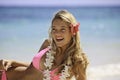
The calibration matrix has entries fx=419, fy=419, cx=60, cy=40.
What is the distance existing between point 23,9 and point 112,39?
14.3ft

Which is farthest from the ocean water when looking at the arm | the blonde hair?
the blonde hair

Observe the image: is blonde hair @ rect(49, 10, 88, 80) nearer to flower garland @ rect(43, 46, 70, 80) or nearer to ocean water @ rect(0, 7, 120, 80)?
flower garland @ rect(43, 46, 70, 80)

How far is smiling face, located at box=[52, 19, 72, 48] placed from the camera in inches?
70.4

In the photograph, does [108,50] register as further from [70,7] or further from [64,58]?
[70,7]

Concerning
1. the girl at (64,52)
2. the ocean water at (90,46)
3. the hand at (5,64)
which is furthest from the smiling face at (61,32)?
the ocean water at (90,46)

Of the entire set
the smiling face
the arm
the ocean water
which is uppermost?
the smiling face

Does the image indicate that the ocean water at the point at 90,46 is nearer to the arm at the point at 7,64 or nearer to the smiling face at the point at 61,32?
the arm at the point at 7,64

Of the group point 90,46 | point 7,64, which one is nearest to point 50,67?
point 7,64

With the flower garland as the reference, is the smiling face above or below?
above

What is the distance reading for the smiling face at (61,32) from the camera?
1.79m

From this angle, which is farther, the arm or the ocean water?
the ocean water

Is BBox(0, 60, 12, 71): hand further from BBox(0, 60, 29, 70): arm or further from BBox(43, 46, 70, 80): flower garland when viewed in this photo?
BBox(43, 46, 70, 80): flower garland

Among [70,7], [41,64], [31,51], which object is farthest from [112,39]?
[70,7]

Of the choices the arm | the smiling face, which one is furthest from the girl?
the arm
